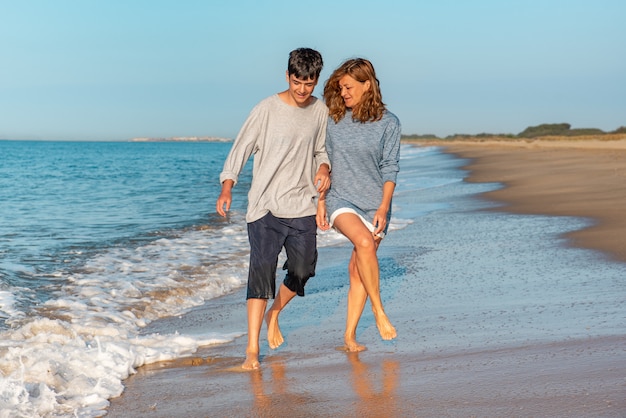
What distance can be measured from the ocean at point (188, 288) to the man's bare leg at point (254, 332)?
64cm

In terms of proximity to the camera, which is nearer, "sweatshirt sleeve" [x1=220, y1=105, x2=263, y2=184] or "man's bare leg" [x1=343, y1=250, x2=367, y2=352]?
"sweatshirt sleeve" [x1=220, y1=105, x2=263, y2=184]

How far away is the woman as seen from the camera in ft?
14.5

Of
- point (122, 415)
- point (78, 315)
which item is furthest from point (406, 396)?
point (78, 315)

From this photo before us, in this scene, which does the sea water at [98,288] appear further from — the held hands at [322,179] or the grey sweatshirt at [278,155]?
the held hands at [322,179]

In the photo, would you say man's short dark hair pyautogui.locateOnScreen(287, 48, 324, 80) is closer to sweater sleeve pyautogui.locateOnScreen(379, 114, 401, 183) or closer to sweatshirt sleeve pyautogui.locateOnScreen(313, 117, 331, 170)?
sweatshirt sleeve pyautogui.locateOnScreen(313, 117, 331, 170)

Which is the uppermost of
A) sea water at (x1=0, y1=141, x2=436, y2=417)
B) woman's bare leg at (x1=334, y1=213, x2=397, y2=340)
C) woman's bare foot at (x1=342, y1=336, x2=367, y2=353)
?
woman's bare leg at (x1=334, y1=213, x2=397, y2=340)

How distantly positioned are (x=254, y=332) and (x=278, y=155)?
103cm

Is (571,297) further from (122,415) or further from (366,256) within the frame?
(122,415)

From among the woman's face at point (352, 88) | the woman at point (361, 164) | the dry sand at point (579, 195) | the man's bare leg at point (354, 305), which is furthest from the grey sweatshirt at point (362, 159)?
the dry sand at point (579, 195)

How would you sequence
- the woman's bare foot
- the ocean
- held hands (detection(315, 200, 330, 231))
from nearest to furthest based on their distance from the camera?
1. the ocean
2. the woman's bare foot
3. held hands (detection(315, 200, 330, 231))

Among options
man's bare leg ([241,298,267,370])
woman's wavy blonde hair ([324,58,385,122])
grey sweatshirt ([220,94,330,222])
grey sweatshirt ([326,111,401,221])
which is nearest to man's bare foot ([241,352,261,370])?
man's bare leg ([241,298,267,370])

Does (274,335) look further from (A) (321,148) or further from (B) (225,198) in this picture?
(A) (321,148)

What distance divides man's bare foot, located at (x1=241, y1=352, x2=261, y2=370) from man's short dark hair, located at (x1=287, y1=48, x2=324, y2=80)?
1.59m

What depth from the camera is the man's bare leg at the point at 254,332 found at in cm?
427
